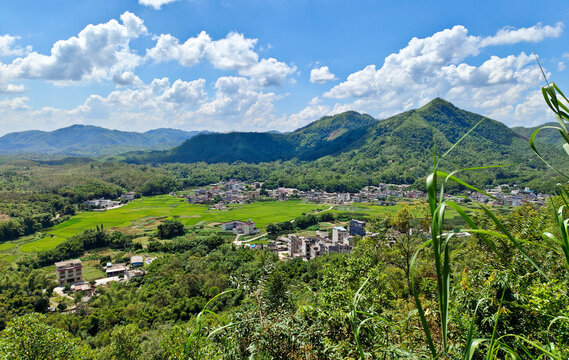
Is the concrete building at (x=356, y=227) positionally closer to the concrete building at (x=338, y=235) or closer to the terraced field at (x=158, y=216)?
the concrete building at (x=338, y=235)

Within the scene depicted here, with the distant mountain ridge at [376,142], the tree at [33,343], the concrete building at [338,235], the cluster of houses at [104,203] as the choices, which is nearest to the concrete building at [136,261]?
the concrete building at [338,235]

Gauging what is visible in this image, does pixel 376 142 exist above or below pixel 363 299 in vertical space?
above

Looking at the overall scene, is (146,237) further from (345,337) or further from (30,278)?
(345,337)

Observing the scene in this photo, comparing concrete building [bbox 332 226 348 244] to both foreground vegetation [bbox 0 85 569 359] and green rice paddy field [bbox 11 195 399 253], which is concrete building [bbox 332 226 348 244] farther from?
green rice paddy field [bbox 11 195 399 253]

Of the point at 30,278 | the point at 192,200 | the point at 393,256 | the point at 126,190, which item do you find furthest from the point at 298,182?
the point at 393,256

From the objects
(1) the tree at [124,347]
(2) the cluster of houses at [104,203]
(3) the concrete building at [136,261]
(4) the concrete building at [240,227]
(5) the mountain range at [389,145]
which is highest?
(5) the mountain range at [389,145]

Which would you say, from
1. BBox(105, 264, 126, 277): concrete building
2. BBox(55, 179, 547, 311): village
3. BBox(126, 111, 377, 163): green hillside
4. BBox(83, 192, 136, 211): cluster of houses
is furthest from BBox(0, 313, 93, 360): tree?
BBox(126, 111, 377, 163): green hillside

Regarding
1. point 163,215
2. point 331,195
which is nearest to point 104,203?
point 163,215

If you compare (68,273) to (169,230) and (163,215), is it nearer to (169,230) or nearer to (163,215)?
(169,230)
